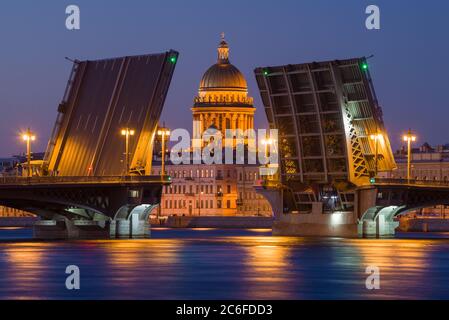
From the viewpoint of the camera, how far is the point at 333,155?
93.6m

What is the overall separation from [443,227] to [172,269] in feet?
286

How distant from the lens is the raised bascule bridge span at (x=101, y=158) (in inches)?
3501

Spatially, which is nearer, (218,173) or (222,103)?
(218,173)

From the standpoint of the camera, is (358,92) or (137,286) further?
(358,92)

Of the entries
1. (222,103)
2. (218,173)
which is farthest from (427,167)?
(222,103)

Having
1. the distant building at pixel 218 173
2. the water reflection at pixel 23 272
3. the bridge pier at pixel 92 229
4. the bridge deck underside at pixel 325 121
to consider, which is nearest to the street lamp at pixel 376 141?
the bridge deck underside at pixel 325 121

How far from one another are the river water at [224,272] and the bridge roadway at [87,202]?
43.2 ft

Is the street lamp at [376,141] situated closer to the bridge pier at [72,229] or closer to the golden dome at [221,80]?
the bridge pier at [72,229]

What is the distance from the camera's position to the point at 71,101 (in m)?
94.7

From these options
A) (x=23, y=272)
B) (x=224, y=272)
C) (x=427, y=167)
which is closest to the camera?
(x=23, y=272)

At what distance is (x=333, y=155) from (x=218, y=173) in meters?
96.3

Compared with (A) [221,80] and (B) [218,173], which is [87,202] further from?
(A) [221,80]
